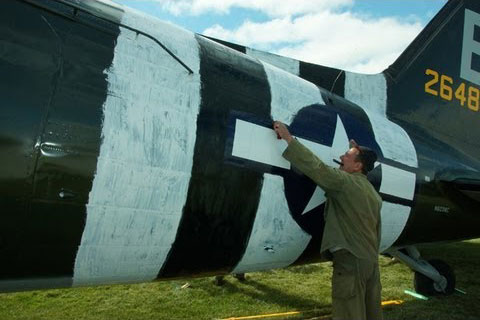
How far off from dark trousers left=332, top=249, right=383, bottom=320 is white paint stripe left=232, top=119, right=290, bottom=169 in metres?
0.67

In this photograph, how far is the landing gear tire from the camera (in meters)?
4.58

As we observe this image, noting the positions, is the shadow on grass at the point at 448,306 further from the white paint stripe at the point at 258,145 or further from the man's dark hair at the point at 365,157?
the white paint stripe at the point at 258,145

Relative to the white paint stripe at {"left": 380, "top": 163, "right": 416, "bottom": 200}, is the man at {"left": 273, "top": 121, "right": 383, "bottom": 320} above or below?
below

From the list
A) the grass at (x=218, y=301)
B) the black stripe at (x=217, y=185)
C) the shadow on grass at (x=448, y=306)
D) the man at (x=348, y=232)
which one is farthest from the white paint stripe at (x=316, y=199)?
the shadow on grass at (x=448, y=306)

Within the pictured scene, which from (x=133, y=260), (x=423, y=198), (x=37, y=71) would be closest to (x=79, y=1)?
(x=37, y=71)

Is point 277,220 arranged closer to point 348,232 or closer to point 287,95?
point 348,232

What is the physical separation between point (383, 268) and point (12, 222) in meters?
5.64

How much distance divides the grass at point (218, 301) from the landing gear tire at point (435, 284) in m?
0.13

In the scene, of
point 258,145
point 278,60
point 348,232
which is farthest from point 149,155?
point 278,60

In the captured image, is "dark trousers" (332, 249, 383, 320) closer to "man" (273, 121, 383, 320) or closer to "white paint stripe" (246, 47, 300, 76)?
"man" (273, 121, 383, 320)

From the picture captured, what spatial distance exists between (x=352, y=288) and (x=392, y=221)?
3.41 ft

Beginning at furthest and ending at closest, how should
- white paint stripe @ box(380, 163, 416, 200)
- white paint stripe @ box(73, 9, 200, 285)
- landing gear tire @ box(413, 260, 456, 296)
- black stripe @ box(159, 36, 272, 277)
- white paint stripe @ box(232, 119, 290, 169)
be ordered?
landing gear tire @ box(413, 260, 456, 296) < white paint stripe @ box(380, 163, 416, 200) < white paint stripe @ box(232, 119, 290, 169) < black stripe @ box(159, 36, 272, 277) < white paint stripe @ box(73, 9, 200, 285)

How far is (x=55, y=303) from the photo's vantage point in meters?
4.45

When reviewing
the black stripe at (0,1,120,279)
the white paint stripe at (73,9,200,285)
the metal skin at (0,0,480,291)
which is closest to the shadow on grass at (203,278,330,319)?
the metal skin at (0,0,480,291)
